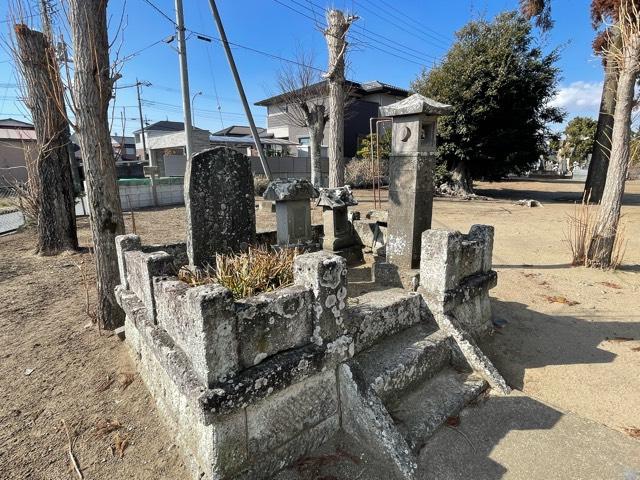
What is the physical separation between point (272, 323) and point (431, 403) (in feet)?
4.86

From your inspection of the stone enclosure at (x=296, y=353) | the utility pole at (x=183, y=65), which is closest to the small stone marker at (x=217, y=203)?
the stone enclosure at (x=296, y=353)

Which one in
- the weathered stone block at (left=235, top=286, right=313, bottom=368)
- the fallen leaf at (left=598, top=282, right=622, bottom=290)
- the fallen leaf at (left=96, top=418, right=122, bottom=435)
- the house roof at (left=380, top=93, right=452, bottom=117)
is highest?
the house roof at (left=380, top=93, right=452, bottom=117)

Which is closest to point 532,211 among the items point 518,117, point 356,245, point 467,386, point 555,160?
point 518,117

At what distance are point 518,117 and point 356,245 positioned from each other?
12.5 m

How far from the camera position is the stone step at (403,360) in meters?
2.56

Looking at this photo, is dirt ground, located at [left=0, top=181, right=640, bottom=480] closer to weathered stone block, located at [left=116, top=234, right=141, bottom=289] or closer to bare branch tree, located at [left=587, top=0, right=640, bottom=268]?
bare branch tree, located at [left=587, top=0, right=640, bottom=268]

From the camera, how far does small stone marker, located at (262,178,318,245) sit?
493cm

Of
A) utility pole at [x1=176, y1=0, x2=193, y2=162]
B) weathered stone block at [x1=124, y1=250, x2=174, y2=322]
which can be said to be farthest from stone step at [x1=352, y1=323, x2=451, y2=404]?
utility pole at [x1=176, y1=0, x2=193, y2=162]

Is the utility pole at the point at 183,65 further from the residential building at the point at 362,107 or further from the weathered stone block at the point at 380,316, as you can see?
the residential building at the point at 362,107

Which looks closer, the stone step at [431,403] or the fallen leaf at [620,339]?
the stone step at [431,403]

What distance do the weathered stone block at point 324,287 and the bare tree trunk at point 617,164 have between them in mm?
5488

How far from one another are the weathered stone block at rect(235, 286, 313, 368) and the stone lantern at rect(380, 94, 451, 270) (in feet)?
6.79

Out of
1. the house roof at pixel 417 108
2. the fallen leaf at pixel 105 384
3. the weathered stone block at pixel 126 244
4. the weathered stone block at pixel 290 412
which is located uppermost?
the house roof at pixel 417 108

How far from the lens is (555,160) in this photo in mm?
47219
